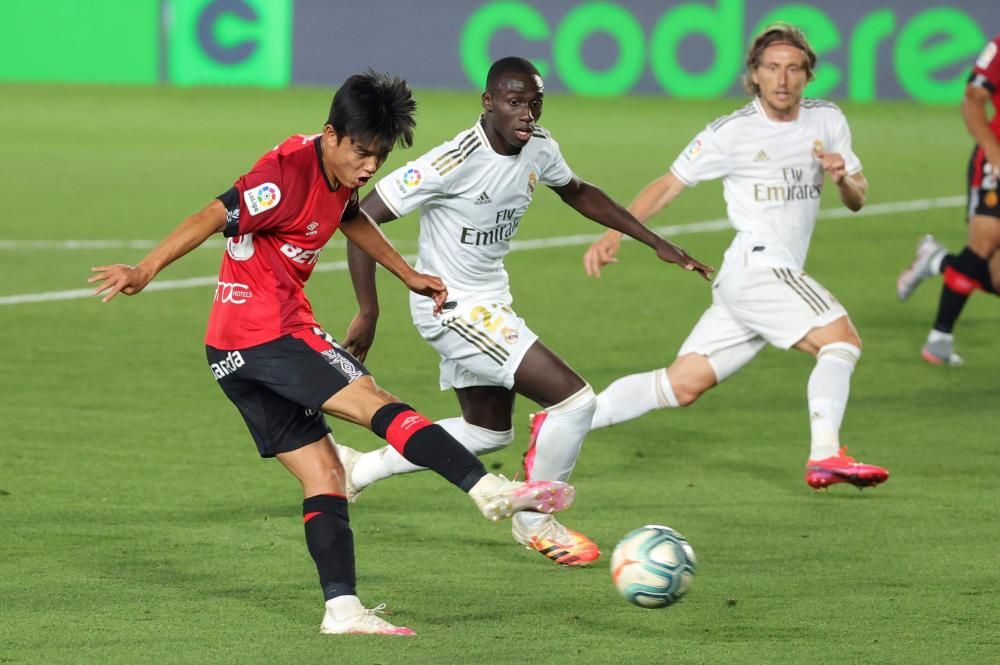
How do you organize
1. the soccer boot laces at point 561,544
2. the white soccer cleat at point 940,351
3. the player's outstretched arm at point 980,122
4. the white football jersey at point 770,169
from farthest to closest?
the white soccer cleat at point 940,351, the player's outstretched arm at point 980,122, the white football jersey at point 770,169, the soccer boot laces at point 561,544

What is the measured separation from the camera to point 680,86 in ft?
95.5

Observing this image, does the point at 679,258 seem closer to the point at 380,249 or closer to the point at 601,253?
the point at 601,253

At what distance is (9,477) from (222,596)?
2.13 metres

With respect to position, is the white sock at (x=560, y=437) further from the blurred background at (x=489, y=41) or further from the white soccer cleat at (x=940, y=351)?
the blurred background at (x=489, y=41)

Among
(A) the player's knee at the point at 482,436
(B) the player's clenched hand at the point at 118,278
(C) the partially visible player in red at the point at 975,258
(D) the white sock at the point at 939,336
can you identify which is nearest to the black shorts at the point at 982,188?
(C) the partially visible player in red at the point at 975,258

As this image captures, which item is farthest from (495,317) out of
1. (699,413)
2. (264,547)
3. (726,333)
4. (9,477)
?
(699,413)

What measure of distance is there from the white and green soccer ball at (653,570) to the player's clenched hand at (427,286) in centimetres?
109

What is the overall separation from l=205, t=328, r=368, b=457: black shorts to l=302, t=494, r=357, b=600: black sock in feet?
0.71

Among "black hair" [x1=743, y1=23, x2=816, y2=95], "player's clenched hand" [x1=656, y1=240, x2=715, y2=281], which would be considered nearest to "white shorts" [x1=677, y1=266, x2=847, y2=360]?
"black hair" [x1=743, y1=23, x2=816, y2=95]

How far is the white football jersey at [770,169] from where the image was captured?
826 centimetres

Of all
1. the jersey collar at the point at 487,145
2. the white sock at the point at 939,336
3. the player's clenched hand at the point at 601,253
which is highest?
the jersey collar at the point at 487,145

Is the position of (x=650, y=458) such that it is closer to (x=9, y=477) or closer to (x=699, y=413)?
(x=699, y=413)

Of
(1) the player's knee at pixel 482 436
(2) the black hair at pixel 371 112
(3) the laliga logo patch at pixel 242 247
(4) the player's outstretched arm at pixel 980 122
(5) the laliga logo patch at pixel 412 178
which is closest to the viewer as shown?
(2) the black hair at pixel 371 112

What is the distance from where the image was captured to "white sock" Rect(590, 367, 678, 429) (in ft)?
27.0
